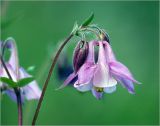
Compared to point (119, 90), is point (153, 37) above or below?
above

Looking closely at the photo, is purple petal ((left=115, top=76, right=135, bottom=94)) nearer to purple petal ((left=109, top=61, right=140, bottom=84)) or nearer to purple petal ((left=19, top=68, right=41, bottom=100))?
purple petal ((left=109, top=61, right=140, bottom=84))

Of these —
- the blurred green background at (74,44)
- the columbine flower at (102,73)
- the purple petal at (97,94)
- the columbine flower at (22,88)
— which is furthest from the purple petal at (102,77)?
the blurred green background at (74,44)

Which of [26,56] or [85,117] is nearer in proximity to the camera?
[85,117]

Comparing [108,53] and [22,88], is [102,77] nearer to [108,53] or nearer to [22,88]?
[108,53]

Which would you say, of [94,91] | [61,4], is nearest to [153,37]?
[61,4]

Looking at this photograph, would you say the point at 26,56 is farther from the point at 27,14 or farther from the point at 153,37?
the point at 153,37

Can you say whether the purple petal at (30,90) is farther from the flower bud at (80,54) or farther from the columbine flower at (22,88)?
the flower bud at (80,54)

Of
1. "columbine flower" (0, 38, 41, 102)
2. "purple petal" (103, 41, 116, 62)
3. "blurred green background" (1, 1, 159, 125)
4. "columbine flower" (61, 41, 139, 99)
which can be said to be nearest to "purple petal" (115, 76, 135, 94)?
"columbine flower" (61, 41, 139, 99)
